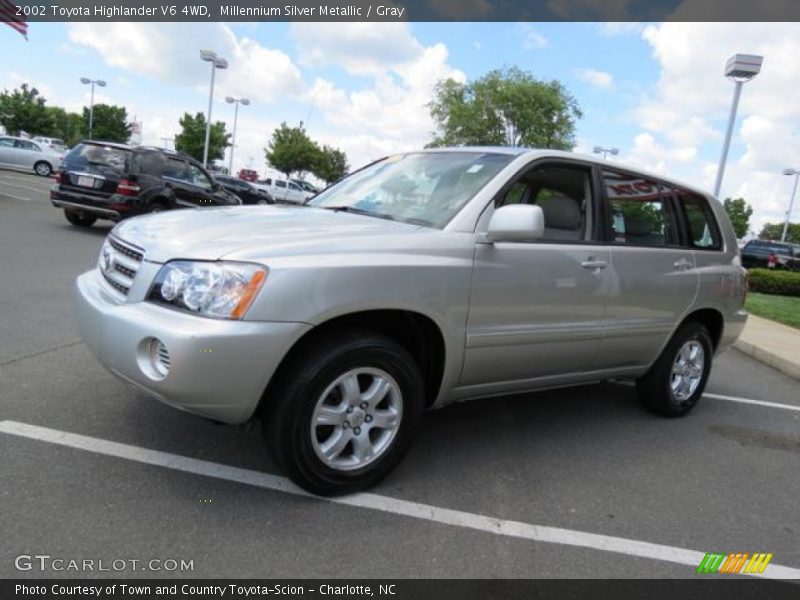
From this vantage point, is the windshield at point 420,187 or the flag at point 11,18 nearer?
the windshield at point 420,187

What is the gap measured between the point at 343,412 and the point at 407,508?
561 millimetres

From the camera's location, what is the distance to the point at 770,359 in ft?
25.7

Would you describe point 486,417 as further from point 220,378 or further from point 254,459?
point 220,378

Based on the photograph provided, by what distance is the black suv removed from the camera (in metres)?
11.4

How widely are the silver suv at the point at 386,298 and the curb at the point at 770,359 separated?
360 centimetres

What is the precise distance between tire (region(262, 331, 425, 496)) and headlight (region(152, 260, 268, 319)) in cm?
38

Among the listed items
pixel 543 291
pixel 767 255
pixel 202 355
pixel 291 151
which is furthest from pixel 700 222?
pixel 291 151

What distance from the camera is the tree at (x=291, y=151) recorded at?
60281 millimetres

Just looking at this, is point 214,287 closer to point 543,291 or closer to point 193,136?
point 543,291

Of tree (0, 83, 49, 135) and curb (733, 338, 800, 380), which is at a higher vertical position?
tree (0, 83, 49, 135)

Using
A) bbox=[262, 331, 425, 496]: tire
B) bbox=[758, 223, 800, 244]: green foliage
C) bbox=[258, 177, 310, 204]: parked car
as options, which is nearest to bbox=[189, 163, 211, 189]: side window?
bbox=[262, 331, 425, 496]: tire

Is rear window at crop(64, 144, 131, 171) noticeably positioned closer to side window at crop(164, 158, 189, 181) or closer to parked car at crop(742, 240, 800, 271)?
side window at crop(164, 158, 189, 181)

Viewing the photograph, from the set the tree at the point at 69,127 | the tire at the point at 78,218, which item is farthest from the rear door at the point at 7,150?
the tree at the point at 69,127

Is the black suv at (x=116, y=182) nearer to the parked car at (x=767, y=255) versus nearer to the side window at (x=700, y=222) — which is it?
A: the side window at (x=700, y=222)
